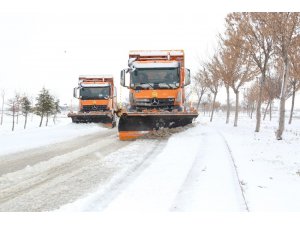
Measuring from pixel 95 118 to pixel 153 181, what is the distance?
16.0 metres

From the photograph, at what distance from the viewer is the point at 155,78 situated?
13633mm

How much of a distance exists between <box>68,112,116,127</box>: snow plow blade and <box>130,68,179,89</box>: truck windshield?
24.5ft

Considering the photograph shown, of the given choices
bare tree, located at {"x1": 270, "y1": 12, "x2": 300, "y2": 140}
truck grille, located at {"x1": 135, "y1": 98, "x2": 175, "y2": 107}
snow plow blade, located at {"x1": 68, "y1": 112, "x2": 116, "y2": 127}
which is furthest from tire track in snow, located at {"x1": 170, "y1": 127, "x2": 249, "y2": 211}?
snow plow blade, located at {"x1": 68, "y1": 112, "x2": 116, "y2": 127}

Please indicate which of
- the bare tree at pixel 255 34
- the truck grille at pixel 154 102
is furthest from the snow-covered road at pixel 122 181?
the bare tree at pixel 255 34

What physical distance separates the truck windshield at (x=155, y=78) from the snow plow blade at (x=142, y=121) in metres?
1.46

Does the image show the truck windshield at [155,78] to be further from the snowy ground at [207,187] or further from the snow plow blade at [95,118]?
the snow plow blade at [95,118]

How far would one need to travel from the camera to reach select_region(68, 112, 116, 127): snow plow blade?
2030cm

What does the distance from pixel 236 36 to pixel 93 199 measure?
13774 mm

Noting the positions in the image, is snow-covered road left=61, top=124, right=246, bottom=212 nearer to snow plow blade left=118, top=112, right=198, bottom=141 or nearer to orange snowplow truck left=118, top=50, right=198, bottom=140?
snow plow blade left=118, top=112, right=198, bottom=141

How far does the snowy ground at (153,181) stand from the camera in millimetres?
4207

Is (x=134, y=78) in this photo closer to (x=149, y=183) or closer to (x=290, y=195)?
(x=149, y=183)

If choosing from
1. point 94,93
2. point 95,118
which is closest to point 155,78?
point 95,118

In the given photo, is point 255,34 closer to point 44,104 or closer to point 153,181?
point 153,181

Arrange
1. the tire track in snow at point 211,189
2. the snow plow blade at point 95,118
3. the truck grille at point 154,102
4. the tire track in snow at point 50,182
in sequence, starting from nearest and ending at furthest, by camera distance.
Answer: the tire track in snow at point 211,189 < the tire track in snow at point 50,182 < the truck grille at point 154,102 < the snow plow blade at point 95,118
